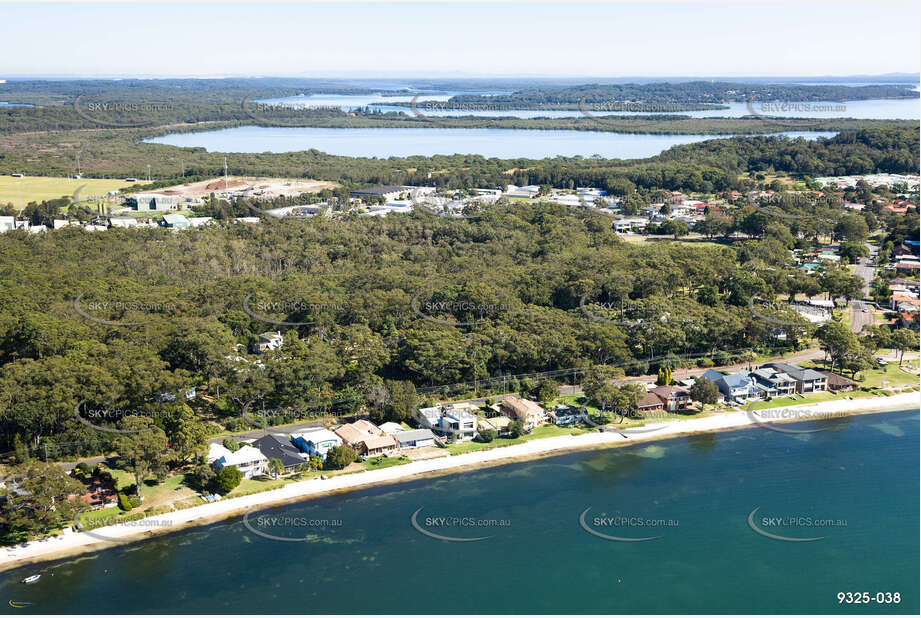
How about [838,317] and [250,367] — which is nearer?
[250,367]

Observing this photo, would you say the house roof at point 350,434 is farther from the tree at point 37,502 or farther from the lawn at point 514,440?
the tree at point 37,502

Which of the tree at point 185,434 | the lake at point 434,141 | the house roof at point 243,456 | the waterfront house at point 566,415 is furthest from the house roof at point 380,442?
the lake at point 434,141

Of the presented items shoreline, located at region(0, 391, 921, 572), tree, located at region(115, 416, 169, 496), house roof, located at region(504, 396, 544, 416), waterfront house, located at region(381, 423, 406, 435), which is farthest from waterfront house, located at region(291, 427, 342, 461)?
house roof, located at region(504, 396, 544, 416)

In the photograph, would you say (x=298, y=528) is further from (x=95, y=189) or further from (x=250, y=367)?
(x=95, y=189)

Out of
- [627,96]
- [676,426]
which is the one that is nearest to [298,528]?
[676,426]

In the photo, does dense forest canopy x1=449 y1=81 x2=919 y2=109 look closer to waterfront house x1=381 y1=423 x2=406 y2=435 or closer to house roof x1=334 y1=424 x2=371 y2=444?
waterfront house x1=381 y1=423 x2=406 y2=435

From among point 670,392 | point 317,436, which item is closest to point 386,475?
point 317,436
